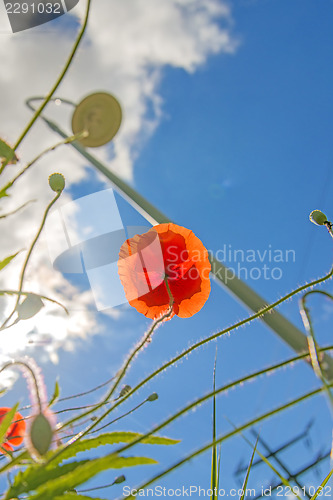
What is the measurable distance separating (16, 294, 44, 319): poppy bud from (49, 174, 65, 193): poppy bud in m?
0.18

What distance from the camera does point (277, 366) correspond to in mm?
320

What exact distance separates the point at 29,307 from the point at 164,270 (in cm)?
31

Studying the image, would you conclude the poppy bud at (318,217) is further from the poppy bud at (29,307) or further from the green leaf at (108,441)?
the poppy bud at (29,307)

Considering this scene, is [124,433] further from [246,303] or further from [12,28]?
[12,28]

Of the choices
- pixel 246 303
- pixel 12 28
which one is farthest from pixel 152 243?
pixel 12 28

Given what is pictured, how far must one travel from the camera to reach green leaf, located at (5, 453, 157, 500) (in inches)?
13.0

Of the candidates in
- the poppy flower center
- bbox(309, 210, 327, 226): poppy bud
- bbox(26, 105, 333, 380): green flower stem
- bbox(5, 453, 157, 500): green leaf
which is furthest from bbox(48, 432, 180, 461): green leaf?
the poppy flower center

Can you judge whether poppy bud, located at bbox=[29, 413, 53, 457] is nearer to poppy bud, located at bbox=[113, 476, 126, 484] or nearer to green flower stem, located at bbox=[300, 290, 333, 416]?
green flower stem, located at bbox=[300, 290, 333, 416]

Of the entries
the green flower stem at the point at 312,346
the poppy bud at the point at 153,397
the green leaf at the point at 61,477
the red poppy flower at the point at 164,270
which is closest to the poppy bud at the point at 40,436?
the green leaf at the point at 61,477

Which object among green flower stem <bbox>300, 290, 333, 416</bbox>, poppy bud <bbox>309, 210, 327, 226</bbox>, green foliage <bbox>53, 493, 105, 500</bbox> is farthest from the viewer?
poppy bud <bbox>309, 210, 327, 226</bbox>

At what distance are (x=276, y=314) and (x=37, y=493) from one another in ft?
1.48

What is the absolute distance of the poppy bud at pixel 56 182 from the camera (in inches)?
25.1

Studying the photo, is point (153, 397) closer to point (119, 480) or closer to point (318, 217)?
point (119, 480)

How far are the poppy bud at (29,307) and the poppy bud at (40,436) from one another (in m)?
0.30
